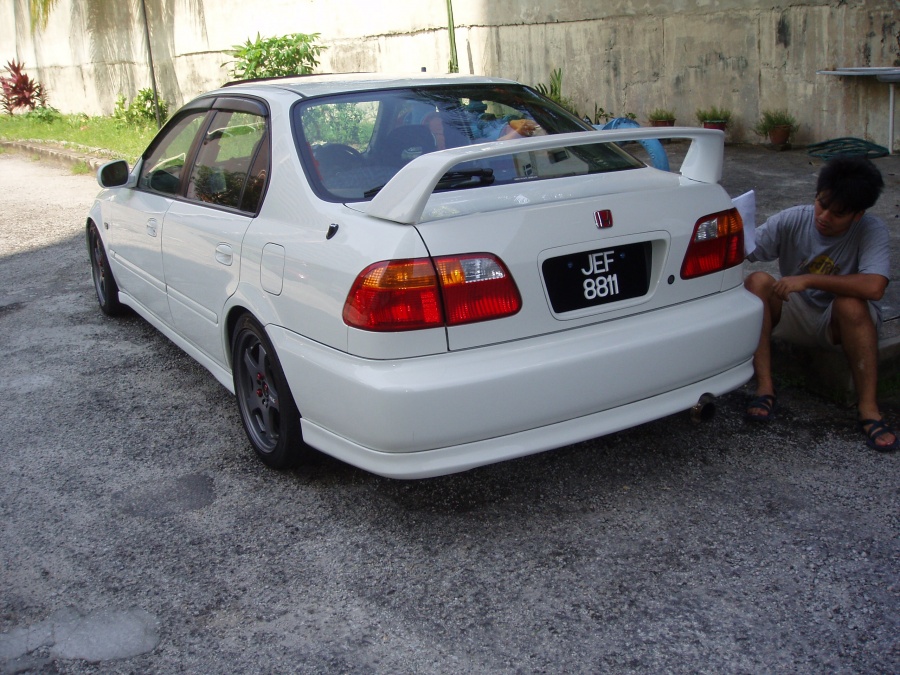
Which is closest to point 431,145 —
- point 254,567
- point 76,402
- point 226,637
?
point 254,567

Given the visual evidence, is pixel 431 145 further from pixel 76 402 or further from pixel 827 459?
pixel 76 402

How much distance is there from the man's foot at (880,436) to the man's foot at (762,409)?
1.14ft

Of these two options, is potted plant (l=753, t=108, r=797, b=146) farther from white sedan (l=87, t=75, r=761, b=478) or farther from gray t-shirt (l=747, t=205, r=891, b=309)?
white sedan (l=87, t=75, r=761, b=478)

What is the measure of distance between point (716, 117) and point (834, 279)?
6498mm

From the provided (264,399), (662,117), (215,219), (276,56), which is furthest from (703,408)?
(276,56)

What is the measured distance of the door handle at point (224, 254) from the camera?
11.3 feet

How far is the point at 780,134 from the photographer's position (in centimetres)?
902

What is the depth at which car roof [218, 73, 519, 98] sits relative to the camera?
3617 millimetres

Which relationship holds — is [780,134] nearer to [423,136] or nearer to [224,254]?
[423,136]

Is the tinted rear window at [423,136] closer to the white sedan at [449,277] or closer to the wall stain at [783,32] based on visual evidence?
the white sedan at [449,277]

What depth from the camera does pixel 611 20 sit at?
10.5 metres

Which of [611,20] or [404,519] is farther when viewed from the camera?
[611,20]

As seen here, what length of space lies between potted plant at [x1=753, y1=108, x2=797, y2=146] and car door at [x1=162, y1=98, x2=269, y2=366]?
21.6 ft

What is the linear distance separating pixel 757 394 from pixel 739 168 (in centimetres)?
508
